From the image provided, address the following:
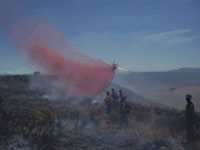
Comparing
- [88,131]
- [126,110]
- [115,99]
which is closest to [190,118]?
[126,110]

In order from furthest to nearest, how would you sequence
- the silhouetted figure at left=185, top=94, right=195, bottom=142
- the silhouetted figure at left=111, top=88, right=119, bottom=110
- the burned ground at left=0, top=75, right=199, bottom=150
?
1. the silhouetted figure at left=111, top=88, right=119, bottom=110
2. the silhouetted figure at left=185, top=94, right=195, bottom=142
3. the burned ground at left=0, top=75, right=199, bottom=150

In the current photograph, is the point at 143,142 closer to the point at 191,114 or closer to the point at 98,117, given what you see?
the point at 191,114

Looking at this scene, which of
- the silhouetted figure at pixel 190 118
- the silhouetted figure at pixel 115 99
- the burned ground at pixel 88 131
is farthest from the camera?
the silhouetted figure at pixel 115 99

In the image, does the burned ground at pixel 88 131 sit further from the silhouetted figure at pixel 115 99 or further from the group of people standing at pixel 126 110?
the silhouetted figure at pixel 115 99

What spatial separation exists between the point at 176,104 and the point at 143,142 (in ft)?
101

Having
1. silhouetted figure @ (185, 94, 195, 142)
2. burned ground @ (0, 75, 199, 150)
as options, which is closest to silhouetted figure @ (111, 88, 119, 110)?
burned ground @ (0, 75, 199, 150)

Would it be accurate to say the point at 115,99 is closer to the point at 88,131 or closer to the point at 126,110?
the point at 126,110

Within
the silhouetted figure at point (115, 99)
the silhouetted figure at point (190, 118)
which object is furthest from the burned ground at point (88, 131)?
the silhouetted figure at point (115, 99)

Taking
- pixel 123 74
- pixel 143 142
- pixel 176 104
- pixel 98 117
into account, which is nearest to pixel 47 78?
pixel 98 117

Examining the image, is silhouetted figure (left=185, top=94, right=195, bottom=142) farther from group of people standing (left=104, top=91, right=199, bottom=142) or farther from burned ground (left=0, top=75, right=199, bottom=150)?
burned ground (left=0, top=75, right=199, bottom=150)

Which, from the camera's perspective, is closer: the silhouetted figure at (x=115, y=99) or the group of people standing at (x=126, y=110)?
the group of people standing at (x=126, y=110)

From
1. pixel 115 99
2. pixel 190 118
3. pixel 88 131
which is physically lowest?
pixel 88 131

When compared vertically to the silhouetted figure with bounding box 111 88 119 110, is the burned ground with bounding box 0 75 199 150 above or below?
below

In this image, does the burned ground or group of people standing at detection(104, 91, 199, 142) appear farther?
group of people standing at detection(104, 91, 199, 142)
